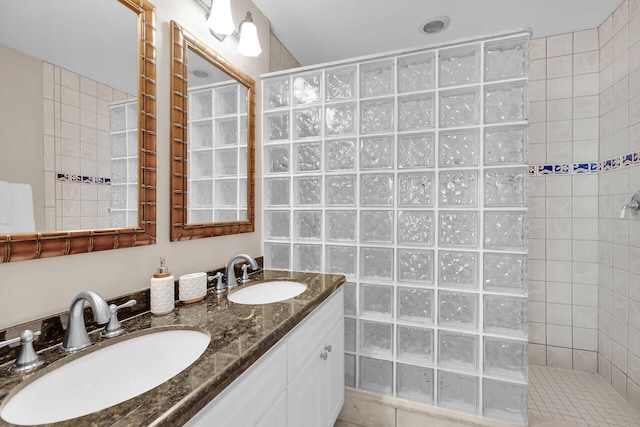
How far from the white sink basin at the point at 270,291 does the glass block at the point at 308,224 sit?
0.34m

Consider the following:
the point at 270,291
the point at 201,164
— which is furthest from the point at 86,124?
the point at 270,291

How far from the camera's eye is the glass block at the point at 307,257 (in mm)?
1751

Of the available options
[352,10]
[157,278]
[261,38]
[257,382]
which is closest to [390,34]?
[352,10]

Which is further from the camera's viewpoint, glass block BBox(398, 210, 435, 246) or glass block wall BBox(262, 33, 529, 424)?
glass block BBox(398, 210, 435, 246)

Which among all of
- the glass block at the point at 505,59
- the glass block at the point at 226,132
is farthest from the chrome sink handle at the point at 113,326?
the glass block at the point at 505,59

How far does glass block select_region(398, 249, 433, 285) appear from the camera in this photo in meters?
1.55

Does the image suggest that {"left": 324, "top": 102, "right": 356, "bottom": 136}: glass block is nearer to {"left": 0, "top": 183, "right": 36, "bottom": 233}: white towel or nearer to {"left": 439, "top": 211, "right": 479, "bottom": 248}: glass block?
{"left": 439, "top": 211, "right": 479, "bottom": 248}: glass block

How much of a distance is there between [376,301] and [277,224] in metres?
Answer: 0.73

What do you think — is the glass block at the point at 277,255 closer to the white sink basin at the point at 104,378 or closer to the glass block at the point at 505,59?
the white sink basin at the point at 104,378

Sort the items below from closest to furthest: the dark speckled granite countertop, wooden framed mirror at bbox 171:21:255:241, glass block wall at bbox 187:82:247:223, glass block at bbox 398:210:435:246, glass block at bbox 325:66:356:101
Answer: the dark speckled granite countertop, wooden framed mirror at bbox 171:21:255:241, glass block wall at bbox 187:82:247:223, glass block at bbox 398:210:435:246, glass block at bbox 325:66:356:101

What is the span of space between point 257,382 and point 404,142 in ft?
4.20

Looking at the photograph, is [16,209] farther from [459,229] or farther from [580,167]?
[580,167]

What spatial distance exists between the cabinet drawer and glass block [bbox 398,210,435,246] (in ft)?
1.48

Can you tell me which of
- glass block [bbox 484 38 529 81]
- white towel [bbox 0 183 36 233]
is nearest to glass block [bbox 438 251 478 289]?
glass block [bbox 484 38 529 81]
